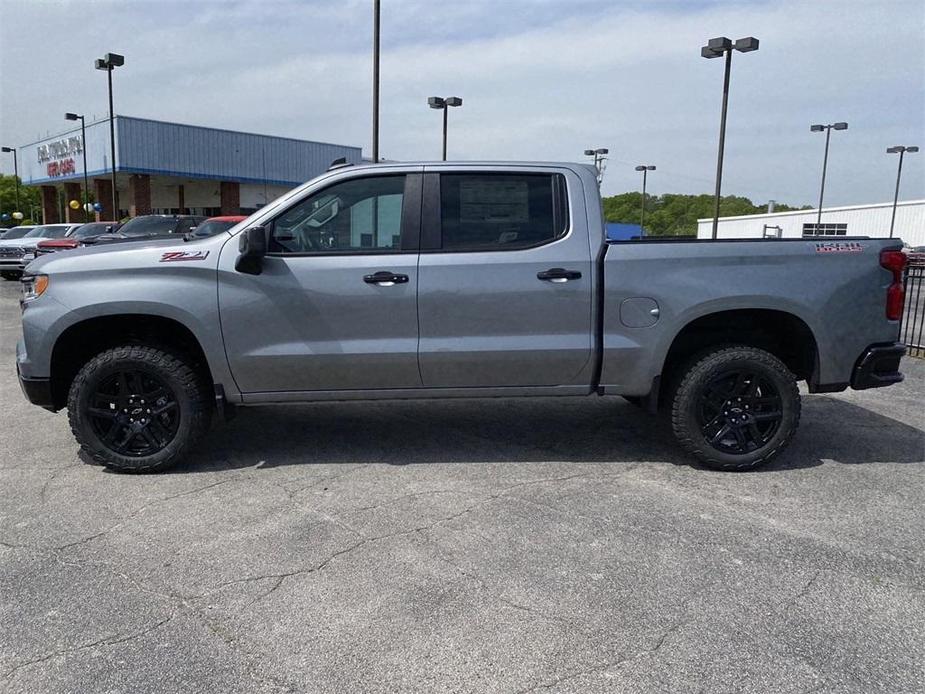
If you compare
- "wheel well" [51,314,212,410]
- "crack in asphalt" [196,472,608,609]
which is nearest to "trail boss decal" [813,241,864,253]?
"crack in asphalt" [196,472,608,609]

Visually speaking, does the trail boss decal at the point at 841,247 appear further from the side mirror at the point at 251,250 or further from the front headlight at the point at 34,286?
the front headlight at the point at 34,286

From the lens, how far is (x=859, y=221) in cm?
6109

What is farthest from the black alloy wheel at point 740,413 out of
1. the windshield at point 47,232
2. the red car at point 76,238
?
the windshield at point 47,232

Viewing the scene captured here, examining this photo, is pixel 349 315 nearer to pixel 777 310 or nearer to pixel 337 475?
pixel 337 475

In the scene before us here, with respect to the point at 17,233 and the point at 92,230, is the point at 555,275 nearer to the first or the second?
the point at 92,230

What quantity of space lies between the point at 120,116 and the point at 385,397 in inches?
1497

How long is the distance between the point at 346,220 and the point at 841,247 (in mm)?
3135

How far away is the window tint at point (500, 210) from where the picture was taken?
15.4 feet

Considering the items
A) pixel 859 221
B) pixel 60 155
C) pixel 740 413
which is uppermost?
pixel 60 155

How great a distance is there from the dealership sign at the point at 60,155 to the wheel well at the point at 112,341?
41906 millimetres

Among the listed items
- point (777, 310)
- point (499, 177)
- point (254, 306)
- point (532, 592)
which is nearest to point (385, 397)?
point (254, 306)

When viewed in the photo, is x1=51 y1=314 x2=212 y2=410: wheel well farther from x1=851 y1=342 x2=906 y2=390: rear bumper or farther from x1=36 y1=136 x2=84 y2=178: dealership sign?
x1=36 y1=136 x2=84 y2=178: dealership sign

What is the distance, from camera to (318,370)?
4648 millimetres

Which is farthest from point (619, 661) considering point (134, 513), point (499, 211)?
point (499, 211)
